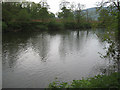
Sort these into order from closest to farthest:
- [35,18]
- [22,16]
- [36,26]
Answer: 1. [22,16]
2. [36,26]
3. [35,18]

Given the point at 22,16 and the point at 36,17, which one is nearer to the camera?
the point at 22,16

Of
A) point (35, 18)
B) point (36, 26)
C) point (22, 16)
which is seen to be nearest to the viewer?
point (22, 16)

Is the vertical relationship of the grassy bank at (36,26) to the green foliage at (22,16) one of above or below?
below

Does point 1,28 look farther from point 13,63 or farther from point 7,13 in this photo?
point 13,63

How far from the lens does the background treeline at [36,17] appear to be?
132 ft

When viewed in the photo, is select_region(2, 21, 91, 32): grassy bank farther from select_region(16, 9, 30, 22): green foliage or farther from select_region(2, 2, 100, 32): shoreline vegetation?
select_region(16, 9, 30, 22): green foliage

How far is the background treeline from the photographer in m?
40.3

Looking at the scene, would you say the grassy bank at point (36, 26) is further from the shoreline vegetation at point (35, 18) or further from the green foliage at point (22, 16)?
the green foliage at point (22, 16)

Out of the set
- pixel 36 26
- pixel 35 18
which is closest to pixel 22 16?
pixel 36 26

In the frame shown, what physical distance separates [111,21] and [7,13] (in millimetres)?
36794

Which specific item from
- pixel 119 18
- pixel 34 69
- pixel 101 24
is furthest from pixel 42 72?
pixel 119 18

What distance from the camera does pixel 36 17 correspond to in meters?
53.0

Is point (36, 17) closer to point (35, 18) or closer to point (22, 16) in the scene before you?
point (35, 18)

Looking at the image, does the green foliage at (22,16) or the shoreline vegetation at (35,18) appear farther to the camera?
the green foliage at (22,16)
